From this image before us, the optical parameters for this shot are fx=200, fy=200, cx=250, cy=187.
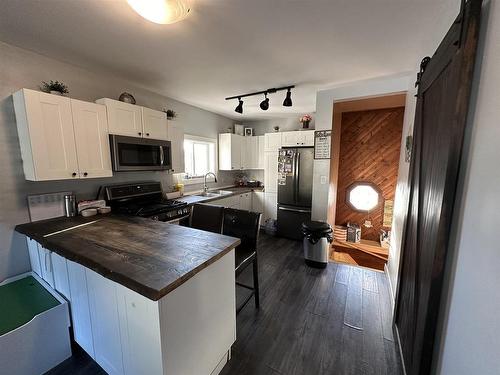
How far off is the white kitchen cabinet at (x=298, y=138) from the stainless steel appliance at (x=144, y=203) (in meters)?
2.30

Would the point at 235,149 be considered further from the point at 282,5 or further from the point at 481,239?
the point at 481,239

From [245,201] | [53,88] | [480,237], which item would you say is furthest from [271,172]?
[480,237]

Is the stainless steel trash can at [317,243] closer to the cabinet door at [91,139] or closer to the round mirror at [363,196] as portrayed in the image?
the round mirror at [363,196]

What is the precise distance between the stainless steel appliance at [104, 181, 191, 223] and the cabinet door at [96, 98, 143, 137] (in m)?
0.68

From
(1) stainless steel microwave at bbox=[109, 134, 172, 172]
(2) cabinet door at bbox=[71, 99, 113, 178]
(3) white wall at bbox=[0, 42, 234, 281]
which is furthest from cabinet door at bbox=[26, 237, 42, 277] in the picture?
(1) stainless steel microwave at bbox=[109, 134, 172, 172]

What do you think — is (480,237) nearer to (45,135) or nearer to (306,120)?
(45,135)

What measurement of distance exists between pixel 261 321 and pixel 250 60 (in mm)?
2534

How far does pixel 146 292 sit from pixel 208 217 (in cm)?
137

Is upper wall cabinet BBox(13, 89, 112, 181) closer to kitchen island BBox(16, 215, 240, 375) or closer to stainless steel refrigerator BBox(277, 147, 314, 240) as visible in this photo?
kitchen island BBox(16, 215, 240, 375)

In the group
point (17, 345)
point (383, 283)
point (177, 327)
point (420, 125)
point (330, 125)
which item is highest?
point (330, 125)

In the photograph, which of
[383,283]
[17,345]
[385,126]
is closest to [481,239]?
[383,283]

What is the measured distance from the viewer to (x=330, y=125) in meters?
2.92

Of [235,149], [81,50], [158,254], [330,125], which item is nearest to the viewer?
[158,254]

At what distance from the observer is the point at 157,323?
96cm
